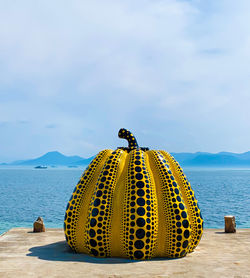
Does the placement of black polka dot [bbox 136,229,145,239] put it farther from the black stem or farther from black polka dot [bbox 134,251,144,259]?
the black stem

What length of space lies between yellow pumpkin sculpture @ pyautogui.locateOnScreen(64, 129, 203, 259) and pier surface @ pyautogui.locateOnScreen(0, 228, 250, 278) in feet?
1.19

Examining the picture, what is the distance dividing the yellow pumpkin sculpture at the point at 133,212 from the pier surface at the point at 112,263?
36 cm

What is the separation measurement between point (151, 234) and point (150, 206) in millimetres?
752

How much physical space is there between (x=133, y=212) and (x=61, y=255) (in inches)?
109

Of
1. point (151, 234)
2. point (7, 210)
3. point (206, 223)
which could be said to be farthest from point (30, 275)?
point (7, 210)

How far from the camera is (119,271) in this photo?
375 inches

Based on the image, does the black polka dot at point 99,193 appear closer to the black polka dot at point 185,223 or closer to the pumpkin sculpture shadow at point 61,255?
the pumpkin sculpture shadow at point 61,255

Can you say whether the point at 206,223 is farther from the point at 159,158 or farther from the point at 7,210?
the point at 7,210

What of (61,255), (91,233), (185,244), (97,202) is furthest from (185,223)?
(61,255)

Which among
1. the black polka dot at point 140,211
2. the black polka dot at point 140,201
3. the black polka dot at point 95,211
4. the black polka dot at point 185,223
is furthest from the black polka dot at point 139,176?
the black polka dot at point 185,223


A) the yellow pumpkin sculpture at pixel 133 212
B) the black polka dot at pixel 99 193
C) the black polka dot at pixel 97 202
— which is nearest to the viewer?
the yellow pumpkin sculpture at pixel 133 212

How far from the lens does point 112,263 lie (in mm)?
10195

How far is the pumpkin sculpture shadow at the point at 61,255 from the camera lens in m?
10.5

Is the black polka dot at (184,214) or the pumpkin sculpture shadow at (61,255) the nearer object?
the pumpkin sculpture shadow at (61,255)
